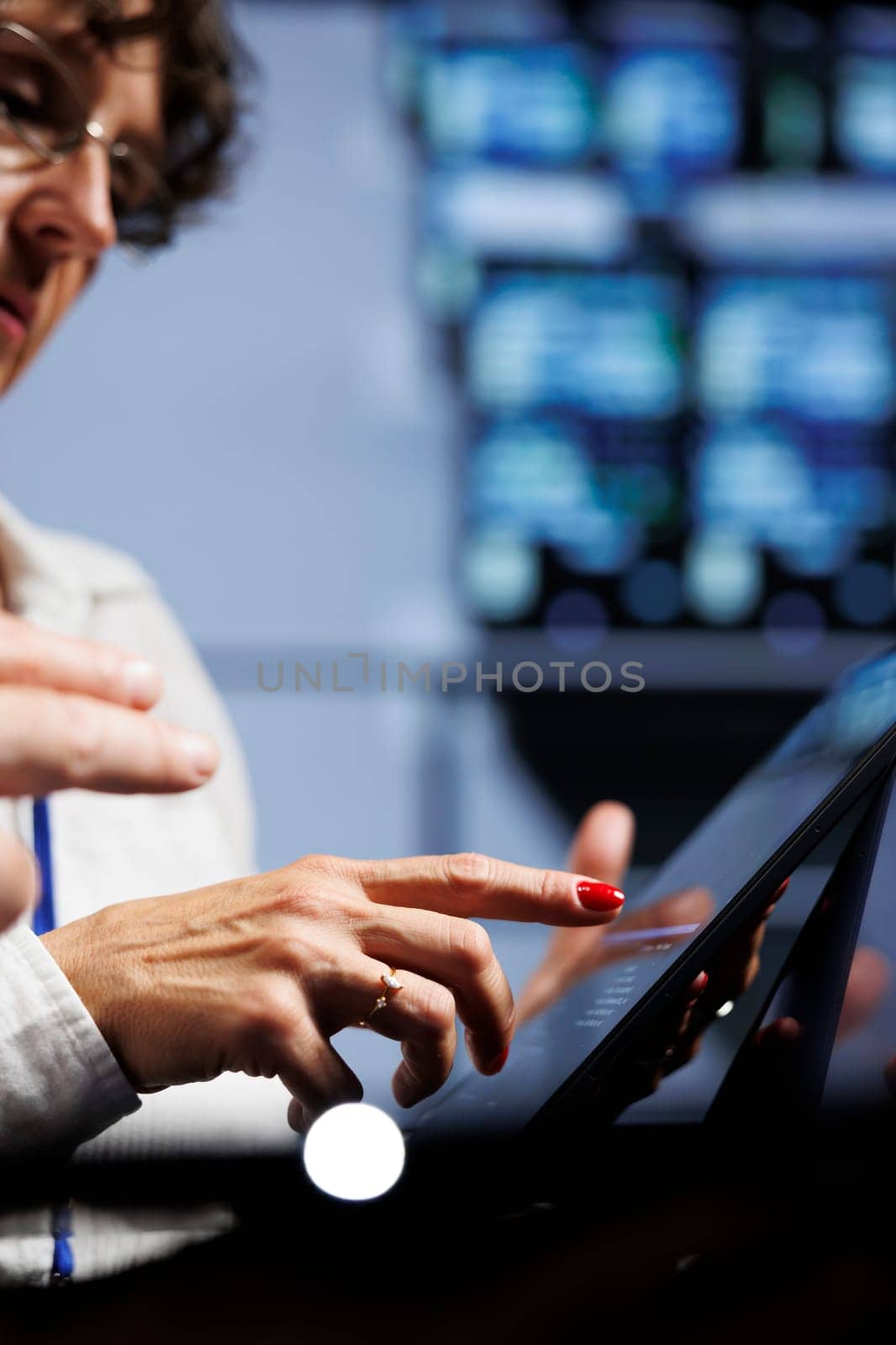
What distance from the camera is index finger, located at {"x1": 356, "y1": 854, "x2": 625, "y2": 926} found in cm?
34

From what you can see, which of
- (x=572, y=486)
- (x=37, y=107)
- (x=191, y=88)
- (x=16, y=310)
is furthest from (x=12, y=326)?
(x=572, y=486)

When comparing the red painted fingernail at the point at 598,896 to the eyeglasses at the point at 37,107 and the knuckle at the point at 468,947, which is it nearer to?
the knuckle at the point at 468,947

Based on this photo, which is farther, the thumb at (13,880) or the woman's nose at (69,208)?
the woman's nose at (69,208)

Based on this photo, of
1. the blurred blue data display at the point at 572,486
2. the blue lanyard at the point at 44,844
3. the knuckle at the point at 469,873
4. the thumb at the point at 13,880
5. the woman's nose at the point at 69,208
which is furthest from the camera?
the blurred blue data display at the point at 572,486

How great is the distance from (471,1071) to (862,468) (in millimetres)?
1779

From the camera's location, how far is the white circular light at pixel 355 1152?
274 mm

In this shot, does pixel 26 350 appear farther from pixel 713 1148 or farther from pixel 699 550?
pixel 699 550

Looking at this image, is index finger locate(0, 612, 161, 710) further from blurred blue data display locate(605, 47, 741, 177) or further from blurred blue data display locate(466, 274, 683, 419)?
blurred blue data display locate(605, 47, 741, 177)

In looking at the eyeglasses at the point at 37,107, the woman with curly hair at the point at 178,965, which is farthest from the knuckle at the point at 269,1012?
the eyeglasses at the point at 37,107

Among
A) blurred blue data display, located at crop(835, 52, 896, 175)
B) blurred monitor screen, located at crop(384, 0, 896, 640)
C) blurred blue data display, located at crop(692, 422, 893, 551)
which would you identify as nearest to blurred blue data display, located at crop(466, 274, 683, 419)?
blurred monitor screen, located at crop(384, 0, 896, 640)

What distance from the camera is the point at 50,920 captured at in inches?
17.8

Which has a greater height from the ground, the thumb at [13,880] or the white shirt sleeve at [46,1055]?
the thumb at [13,880]

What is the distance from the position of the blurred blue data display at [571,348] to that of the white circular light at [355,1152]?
174cm

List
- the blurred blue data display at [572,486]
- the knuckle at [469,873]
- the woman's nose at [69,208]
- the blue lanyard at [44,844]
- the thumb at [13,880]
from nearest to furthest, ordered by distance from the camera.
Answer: the thumb at [13,880], the knuckle at [469,873], the blue lanyard at [44,844], the woman's nose at [69,208], the blurred blue data display at [572,486]
